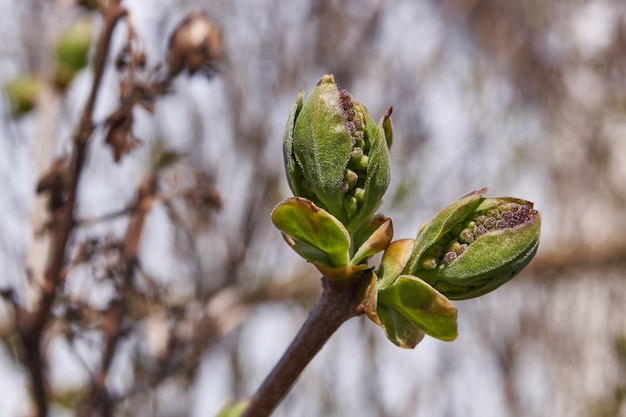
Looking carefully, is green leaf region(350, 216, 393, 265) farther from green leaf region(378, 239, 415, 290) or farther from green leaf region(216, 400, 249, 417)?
green leaf region(216, 400, 249, 417)

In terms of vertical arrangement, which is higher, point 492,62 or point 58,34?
point 492,62

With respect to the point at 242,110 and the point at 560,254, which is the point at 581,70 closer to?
the point at 560,254

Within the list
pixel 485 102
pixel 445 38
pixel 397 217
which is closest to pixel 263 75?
pixel 397 217

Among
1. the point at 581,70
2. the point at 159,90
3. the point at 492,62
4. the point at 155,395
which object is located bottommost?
the point at 155,395

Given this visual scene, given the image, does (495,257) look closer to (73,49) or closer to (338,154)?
(338,154)

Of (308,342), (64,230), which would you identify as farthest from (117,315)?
(308,342)
